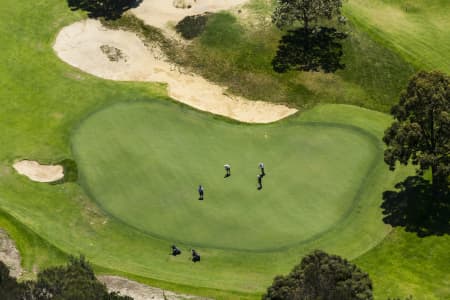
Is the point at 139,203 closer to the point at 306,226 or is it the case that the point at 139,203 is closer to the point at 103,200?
the point at 103,200

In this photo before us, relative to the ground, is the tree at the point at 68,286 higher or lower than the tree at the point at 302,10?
lower

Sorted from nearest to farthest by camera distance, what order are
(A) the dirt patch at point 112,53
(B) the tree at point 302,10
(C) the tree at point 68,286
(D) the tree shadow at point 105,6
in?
(C) the tree at point 68,286, (B) the tree at point 302,10, (A) the dirt patch at point 112,53, (D) the tree shadow at point 105,6

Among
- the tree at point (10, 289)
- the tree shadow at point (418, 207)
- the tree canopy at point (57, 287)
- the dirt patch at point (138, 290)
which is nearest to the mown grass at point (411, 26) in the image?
the tree shadow at point (418, 207)

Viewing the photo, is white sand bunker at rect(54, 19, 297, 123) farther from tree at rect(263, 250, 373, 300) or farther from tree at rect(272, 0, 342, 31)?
tree at rect(263, 250, 373, 300)

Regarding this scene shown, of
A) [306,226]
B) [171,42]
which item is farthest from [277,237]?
[171,42]

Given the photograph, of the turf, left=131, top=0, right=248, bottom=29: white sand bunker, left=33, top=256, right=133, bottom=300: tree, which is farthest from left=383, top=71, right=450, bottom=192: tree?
left=131, top=0, right=248, bottom=29: white sand bunker

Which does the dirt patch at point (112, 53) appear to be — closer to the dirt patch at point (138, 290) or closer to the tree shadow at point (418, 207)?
the dirt patch at point (138, 290)
